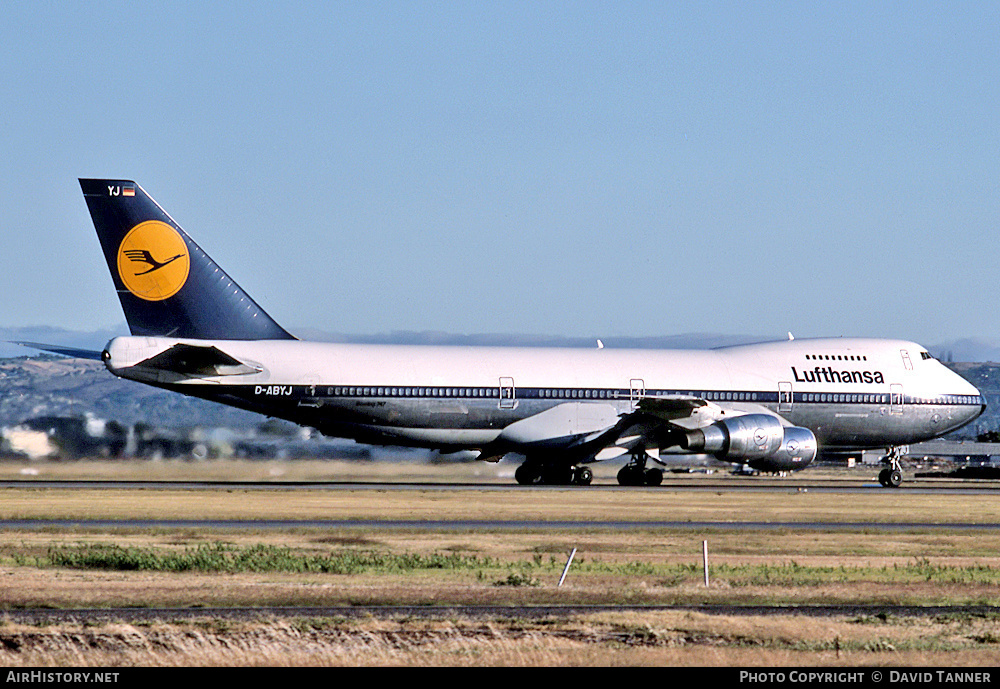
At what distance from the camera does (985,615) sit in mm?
17781

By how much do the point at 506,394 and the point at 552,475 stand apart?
168 inches

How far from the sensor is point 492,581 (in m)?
21.1

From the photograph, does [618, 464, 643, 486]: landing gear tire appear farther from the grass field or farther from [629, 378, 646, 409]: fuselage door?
the grass field

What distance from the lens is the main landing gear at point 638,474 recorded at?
49125mm

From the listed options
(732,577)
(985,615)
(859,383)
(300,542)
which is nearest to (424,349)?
(859,383)

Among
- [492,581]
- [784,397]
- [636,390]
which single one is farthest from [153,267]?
[492,581]

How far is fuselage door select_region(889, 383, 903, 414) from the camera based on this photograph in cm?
5216

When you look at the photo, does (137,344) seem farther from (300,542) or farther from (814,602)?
(814,602)

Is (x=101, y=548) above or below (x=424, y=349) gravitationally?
below

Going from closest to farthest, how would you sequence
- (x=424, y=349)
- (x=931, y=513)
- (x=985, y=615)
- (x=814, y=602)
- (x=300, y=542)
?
(x=985, y=615)
(x=814, y=602)
(x=300, y=542)
(x=931, y=513)
(x=424, y=349)

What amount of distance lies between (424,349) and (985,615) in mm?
30990

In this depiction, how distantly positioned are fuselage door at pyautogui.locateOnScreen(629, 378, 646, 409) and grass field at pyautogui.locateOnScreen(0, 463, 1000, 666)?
947cm

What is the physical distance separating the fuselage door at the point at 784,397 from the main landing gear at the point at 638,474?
527 cm

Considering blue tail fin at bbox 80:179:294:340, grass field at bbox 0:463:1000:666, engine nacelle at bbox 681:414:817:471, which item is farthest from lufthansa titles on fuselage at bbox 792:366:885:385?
blue tail fin at bbox 80:179:294:340
